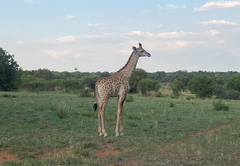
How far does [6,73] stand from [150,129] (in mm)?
18565

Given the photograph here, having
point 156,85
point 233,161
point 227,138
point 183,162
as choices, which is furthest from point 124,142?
point 156,85

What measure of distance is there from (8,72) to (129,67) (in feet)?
59.8

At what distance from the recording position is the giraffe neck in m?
9.45

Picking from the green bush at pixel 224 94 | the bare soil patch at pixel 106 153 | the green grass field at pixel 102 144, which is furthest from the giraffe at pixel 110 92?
the green bush at pixel 224 94

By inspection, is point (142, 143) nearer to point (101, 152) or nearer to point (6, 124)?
point (101, 152)

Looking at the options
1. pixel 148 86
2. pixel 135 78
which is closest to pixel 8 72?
pixel 148 86

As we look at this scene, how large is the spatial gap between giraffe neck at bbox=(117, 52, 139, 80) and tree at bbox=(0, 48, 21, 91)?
1735cm

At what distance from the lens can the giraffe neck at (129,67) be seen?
945 cm

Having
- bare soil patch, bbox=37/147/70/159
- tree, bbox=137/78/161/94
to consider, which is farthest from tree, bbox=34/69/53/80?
bare soil patch, bbox=37/147/70/159

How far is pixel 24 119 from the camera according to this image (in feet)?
35.4

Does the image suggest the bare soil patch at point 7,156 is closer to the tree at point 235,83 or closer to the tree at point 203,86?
the tree at point 203,86

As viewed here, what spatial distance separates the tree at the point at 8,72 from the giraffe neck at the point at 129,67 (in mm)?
17355

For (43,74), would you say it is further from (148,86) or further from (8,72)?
(8,72)

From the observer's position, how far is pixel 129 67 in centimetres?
959
